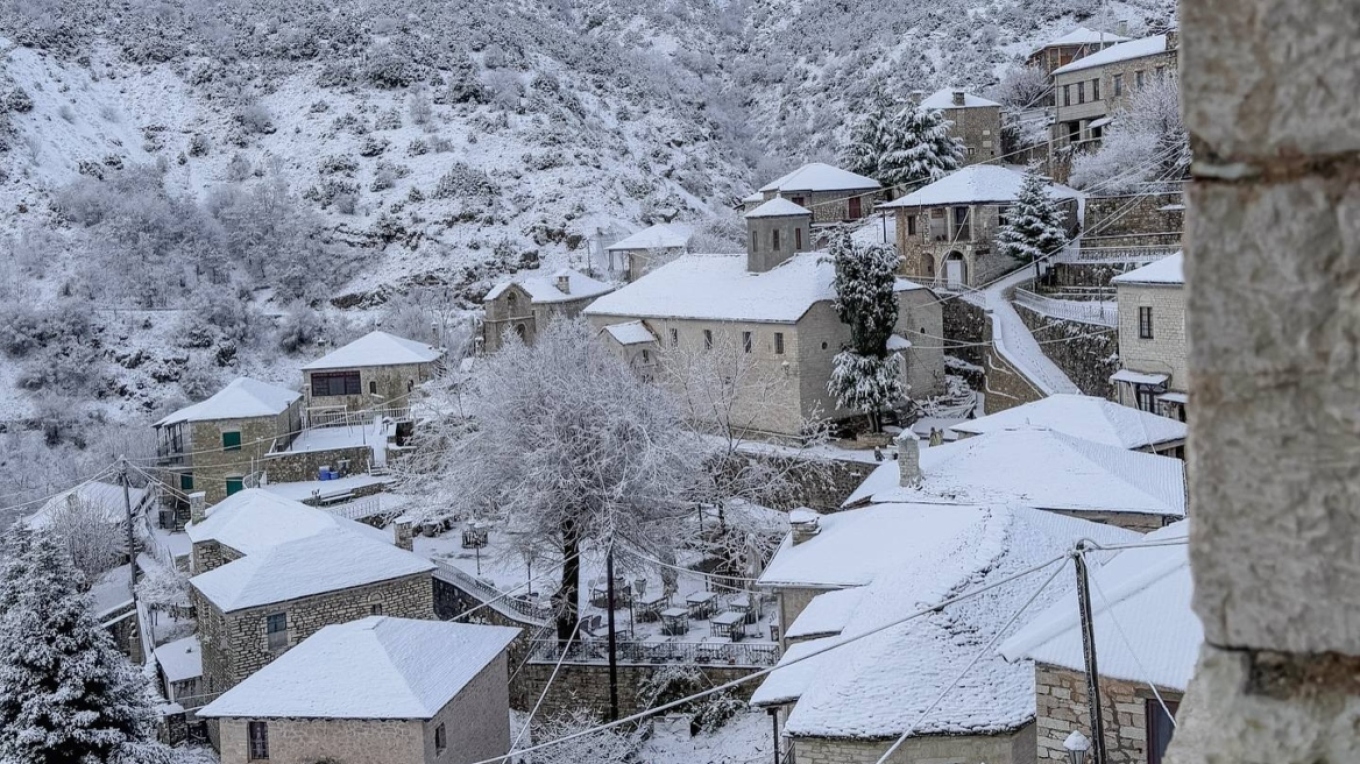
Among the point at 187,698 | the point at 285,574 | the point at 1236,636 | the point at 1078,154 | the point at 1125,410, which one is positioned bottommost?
the point at 187,698

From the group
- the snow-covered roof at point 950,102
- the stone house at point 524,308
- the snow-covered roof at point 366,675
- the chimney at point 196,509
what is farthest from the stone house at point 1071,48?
the snow-covered roof at point 366,675

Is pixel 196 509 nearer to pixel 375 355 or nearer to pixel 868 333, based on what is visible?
pixel 375 355

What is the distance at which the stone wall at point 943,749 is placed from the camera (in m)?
11.5

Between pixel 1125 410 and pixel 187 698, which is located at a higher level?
pixel 1125 410

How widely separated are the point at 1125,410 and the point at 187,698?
2066 cm

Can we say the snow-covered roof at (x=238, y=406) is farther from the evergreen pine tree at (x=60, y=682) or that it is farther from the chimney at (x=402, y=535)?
the evergreen pine tree at (x=60, y=682)

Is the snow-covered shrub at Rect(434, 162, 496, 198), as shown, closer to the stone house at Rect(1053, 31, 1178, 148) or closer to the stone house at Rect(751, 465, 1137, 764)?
the stone house at Rect(1053, 31, 1178, 148)

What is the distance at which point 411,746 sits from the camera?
17156mm

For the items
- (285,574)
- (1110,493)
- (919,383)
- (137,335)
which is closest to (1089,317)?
(919,383)

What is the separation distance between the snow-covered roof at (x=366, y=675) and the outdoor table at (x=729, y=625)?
215 inches

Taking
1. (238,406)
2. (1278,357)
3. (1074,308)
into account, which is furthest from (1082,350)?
(1278,357)

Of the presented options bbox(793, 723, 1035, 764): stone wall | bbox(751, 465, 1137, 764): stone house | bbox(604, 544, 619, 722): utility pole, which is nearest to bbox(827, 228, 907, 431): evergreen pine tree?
bbox(604, 544, 619, 722): utility pole

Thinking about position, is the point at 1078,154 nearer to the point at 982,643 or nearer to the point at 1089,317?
the point at 1089,317

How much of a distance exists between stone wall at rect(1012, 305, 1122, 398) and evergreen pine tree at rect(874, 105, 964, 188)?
13.6 m
